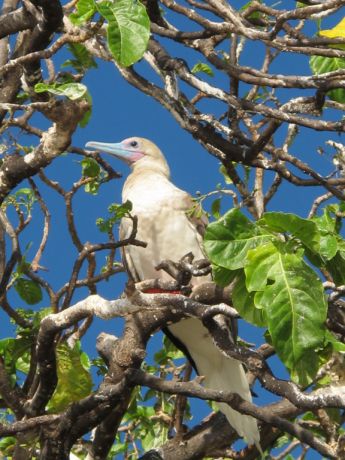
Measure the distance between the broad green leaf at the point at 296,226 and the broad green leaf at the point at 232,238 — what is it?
80 millimetres

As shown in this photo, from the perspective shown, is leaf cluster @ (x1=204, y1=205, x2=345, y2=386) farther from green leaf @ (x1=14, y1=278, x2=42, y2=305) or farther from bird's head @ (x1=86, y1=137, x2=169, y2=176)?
bird's head @ (x1=86, y1=137, x2=169, y2=176)

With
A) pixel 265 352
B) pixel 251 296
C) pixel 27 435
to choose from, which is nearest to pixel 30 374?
pixel 27 435

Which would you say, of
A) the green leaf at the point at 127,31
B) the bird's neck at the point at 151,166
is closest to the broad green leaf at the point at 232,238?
the green leaf at the point at 127,31

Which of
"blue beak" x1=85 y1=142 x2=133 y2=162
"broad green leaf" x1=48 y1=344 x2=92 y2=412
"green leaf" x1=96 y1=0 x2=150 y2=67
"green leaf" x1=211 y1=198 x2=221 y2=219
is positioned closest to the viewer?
"green leaf" x1=96 y1=0 x2=150 y2=67

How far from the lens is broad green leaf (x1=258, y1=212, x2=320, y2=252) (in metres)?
3.70

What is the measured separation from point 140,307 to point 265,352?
1.25 meters

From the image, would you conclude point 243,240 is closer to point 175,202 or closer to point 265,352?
point 265,352

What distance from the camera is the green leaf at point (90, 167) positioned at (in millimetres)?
6363

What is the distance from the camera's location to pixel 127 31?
162 inches

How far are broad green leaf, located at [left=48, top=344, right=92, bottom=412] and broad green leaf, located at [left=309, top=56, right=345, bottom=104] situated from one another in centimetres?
190

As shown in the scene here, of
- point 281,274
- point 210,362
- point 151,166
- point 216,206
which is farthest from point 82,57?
point 281,274

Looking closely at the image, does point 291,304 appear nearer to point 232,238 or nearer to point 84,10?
point 232,238

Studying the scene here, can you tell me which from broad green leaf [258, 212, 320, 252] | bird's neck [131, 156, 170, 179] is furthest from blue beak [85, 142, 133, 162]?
broad green leaf [258, 212, 320, 252]

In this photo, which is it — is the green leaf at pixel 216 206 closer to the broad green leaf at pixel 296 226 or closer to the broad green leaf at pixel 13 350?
the broad green leaf at pixel 13 350
